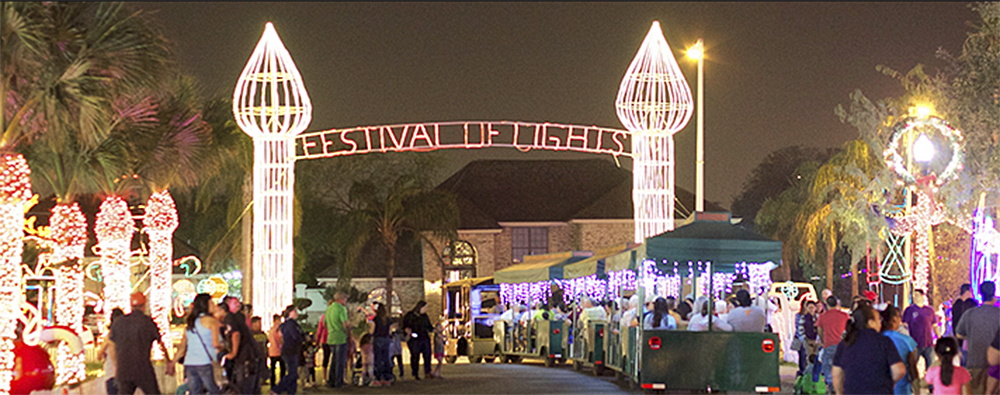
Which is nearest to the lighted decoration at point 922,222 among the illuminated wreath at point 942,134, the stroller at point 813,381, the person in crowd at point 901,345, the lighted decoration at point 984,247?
the lighted decoration at point 984,247

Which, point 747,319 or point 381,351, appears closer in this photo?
point 747,319

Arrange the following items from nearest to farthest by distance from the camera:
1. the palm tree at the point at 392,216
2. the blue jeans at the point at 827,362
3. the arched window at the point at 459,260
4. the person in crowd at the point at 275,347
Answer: the blue jeans at the point at 827,362, the person in crowd at the point at 275,347, the palm tree at the point at 392,216, the arched window at the point at 459,260

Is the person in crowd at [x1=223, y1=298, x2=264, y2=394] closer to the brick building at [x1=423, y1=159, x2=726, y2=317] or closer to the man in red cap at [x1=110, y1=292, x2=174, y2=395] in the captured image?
the man in red cap at [x1=110, y1=292, x2=174, y2=395]

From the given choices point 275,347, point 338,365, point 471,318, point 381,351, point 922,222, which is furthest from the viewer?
point 471,318

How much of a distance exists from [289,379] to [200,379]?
5.28 metres

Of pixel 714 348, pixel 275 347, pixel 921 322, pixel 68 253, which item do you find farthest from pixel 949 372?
pixel 68 253

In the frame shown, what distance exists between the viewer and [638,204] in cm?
2777

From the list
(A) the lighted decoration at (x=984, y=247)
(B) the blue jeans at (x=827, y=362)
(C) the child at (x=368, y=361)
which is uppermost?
(A) the lighted decoration at (x=984, y=247)

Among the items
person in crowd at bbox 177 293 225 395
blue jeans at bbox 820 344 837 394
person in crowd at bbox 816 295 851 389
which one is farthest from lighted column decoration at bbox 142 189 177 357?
person in crowd at bbox 816 295 851 389

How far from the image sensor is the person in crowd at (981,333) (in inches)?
562

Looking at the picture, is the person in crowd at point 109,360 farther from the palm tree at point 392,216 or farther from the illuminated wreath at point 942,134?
the palm tree at point 392,216

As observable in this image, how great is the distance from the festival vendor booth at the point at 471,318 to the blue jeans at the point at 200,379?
19920mm

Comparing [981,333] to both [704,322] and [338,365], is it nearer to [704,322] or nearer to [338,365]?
[704,322]

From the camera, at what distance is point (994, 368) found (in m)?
13.4
